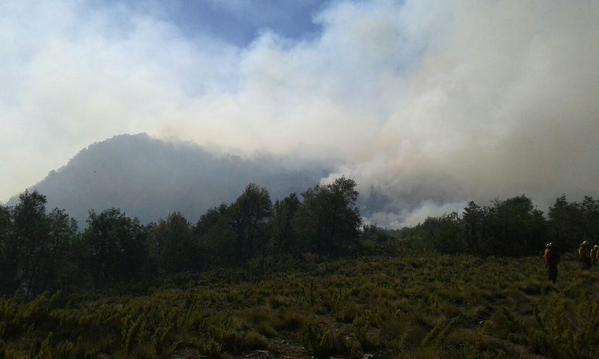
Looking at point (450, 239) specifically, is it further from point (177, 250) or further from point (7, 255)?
point (7, 255)

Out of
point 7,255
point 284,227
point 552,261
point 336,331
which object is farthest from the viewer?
point 284,227

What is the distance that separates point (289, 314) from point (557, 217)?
8482 centimetres

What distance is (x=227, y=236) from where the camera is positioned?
292 ft

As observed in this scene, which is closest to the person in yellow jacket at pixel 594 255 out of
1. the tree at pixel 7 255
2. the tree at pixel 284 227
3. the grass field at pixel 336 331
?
the grass field at pixel 336 331

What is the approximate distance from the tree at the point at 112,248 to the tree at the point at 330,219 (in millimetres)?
33482

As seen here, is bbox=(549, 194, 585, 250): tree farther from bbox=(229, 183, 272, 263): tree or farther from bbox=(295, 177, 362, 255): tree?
bbox=(229, 183, 272, 263): tree

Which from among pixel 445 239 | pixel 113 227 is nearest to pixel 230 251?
pixel 113 227

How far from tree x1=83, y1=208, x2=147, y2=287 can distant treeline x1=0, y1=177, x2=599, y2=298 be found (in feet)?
0.49

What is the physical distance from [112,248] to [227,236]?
26729 millimetres

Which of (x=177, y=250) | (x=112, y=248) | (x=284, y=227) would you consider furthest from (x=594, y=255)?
(x=177, y=250)

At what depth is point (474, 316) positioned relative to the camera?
13.8 metres

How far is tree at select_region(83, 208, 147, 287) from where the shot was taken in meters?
65.4

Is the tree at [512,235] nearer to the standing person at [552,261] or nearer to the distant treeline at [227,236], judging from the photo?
the distant treeline at [227,236]

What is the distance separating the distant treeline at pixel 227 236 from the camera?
59125 mm
